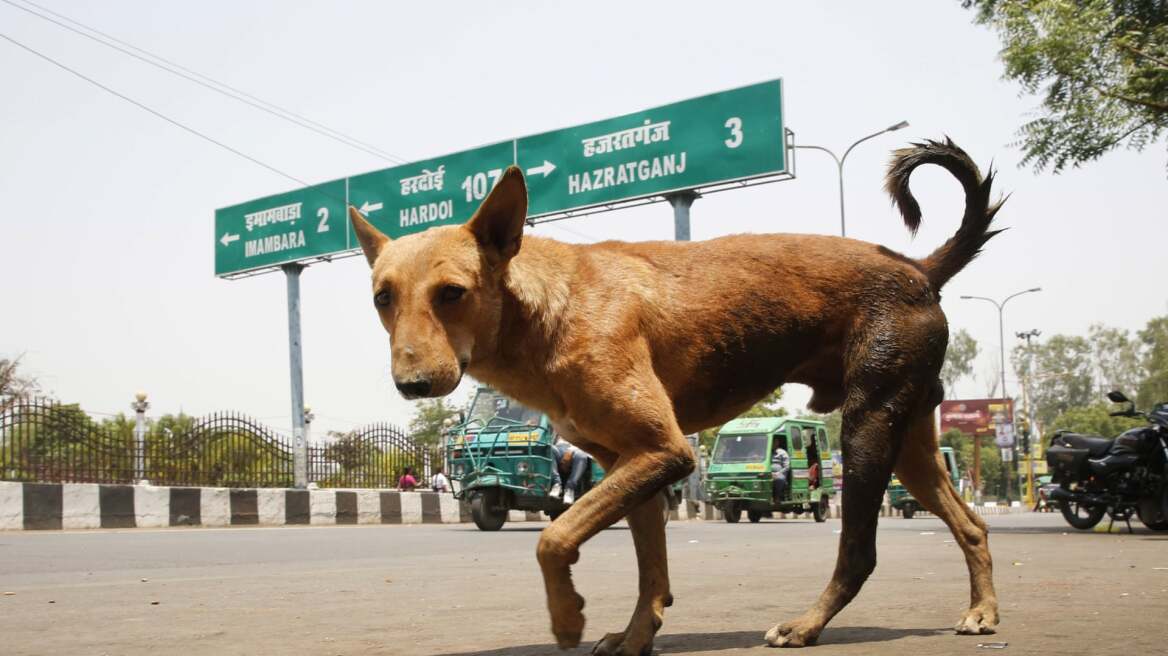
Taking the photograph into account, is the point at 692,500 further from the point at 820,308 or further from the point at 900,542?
the point at 820,308

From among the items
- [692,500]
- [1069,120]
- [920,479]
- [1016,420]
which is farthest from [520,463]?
[1016,420]

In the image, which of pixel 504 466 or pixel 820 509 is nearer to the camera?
pixel 504 466

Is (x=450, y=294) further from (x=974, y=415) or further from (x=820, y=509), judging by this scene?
(x=974, y=415)

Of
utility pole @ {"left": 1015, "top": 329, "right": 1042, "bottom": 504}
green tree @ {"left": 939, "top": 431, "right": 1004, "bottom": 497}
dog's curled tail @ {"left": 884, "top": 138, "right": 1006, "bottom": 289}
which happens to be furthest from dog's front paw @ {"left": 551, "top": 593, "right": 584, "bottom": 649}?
green tree @ {"left": 939, "top": 431, "right": 1004, "bottom": 497}

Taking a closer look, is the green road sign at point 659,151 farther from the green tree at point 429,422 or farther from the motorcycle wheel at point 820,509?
the green tree at point 429,422

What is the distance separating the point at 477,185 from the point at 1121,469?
49.4ft

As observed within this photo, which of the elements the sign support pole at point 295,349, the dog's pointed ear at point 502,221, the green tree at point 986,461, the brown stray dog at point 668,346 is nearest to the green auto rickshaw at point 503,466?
the sign support pole at point 295,349

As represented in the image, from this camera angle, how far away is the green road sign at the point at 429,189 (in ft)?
84.3

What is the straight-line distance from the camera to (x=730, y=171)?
71.3 ft

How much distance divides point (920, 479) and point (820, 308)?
3.35ft

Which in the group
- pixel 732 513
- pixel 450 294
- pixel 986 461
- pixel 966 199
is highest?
pixel 966 199

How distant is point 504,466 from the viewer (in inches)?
725

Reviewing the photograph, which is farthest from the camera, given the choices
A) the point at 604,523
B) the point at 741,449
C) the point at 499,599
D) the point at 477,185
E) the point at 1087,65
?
the point at 741,449

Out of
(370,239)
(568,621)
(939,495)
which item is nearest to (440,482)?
(939,495)
